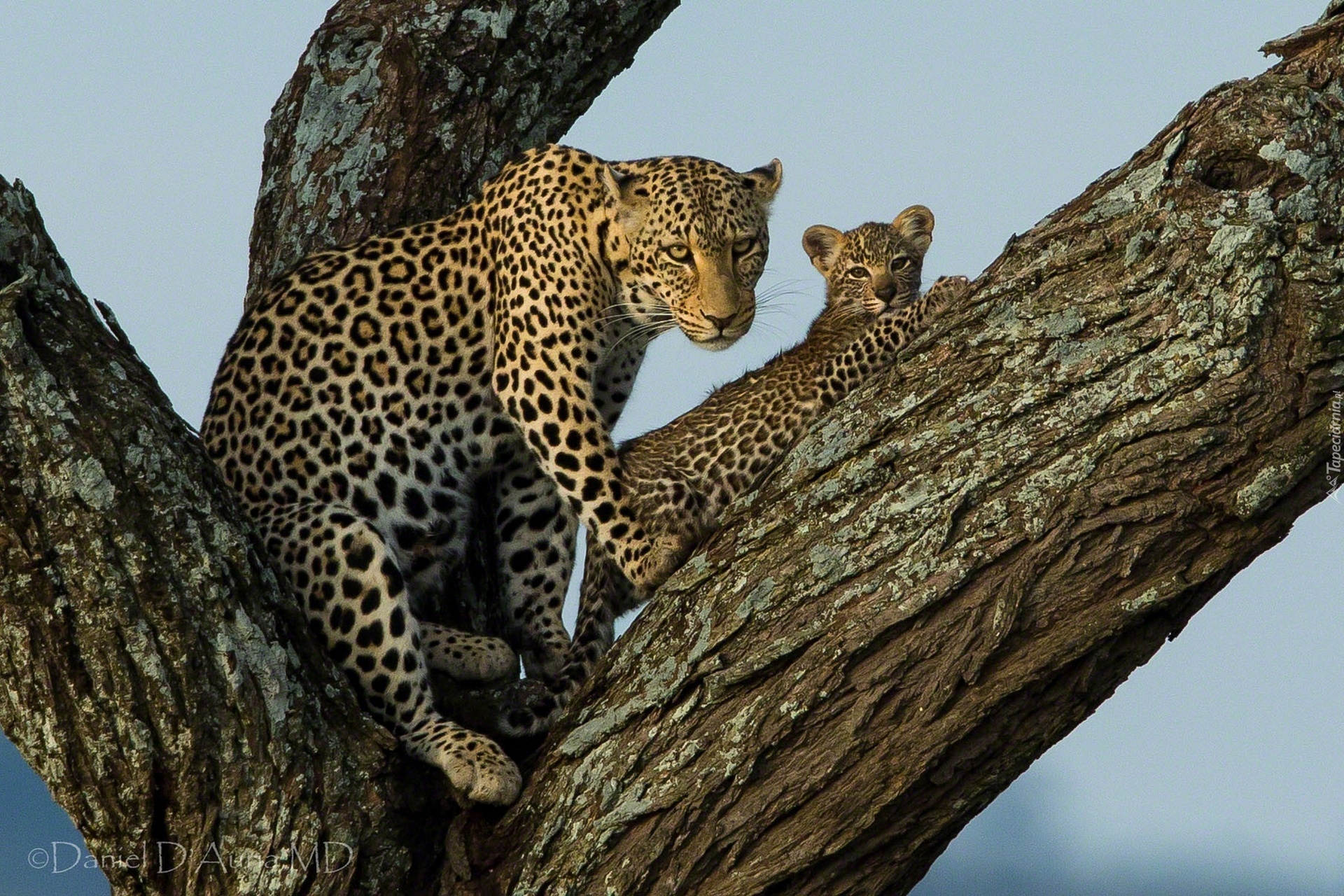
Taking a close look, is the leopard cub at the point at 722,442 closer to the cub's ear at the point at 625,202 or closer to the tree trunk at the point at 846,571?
the cub's ear at the point at 625,202

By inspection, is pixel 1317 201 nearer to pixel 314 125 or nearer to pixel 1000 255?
pixel 1000 255

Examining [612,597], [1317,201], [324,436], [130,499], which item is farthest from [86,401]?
[1317,201]

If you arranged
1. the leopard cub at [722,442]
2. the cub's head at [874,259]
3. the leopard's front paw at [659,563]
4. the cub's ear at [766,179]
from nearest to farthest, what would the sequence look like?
the leopard's front paw at [659,563] → the leopard cub at [722,442] → the cub's ear at [766,179] → the cub's head at [874,259]

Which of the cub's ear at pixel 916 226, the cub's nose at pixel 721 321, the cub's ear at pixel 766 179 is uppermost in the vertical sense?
the cub's ear at pixel 916 226

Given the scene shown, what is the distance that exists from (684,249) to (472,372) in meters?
1.12

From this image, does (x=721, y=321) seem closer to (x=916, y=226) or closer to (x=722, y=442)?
(x=722, y=442)

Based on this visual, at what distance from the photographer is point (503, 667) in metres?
7.18

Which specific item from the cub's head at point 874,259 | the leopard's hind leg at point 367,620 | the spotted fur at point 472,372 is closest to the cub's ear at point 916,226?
the cub's head at point 874,259

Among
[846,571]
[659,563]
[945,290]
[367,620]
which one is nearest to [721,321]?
[945,290]

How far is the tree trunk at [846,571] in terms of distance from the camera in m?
5.30

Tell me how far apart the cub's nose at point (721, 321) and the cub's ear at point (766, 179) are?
2.82 ft

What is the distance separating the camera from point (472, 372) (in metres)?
7.57

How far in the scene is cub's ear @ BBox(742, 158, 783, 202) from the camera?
818 cm

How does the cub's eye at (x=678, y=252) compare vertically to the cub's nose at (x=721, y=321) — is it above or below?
above
